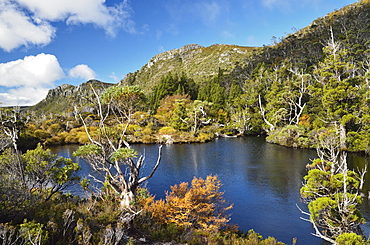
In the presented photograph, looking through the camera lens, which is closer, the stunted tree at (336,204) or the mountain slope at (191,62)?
the stunted tree at (336,204)

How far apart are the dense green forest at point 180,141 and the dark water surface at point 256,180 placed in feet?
3.89

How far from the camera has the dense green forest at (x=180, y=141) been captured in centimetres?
729

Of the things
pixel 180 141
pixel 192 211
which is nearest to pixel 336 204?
pixel 192 211

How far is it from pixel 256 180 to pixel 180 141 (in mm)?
23181

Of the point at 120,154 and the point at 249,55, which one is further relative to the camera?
the point at 249,55

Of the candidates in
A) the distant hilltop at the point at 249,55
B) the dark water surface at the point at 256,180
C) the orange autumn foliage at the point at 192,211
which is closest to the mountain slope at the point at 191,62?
the distant hilltop at the point at 249,55

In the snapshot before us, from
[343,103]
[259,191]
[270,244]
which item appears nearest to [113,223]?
[270,244]

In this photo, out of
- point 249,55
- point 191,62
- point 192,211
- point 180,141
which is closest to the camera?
point 192,211

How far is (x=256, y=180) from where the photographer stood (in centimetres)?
1855

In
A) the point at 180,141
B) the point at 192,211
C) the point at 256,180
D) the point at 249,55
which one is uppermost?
the point at 249,55

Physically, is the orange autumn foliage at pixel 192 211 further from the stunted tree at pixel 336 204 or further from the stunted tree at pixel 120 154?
the stunted tree at pixel 336 204

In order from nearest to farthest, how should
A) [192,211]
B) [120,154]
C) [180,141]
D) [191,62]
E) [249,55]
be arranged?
[120,154], [192,211], [180,141], [249,55], [191,62]

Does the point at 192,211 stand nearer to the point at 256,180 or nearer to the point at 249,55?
the point at 256,180

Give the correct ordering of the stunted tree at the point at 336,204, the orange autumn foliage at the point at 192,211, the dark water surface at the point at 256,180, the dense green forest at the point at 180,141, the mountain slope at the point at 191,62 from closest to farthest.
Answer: the dense green forest at the point at 180,141 → the stunted tree at the point at 336,204 → the orange autumn foliage at the point at 192,211 → the dark water surface at the point at 256,180 → the mountain slope at the point at 191,62
